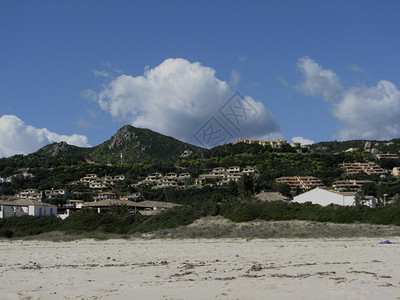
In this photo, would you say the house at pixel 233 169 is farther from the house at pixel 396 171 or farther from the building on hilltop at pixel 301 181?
the house at pixel 396 171

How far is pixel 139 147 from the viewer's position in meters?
145

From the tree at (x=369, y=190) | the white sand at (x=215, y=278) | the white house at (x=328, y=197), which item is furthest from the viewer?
the tree at (x=369, y=190)

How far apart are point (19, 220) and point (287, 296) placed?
42214mm

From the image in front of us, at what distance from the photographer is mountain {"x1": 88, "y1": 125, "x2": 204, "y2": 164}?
143 meters

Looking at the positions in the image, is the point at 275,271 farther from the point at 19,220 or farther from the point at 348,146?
the point at 348,146

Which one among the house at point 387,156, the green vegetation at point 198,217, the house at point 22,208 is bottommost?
the green vegetation at point 198,217

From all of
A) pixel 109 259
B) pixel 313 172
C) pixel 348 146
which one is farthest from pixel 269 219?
pixel 348 146

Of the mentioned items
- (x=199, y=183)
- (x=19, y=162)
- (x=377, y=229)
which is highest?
(x=19, y=162)

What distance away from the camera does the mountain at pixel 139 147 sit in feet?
470

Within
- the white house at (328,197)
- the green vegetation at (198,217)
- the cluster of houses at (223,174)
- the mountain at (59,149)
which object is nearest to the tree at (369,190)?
the cluster of houses at (223,174)

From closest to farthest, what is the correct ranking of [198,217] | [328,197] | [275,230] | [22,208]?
1. [275,230]
2. [198,217]
3. [328,197]
4. [22,208]

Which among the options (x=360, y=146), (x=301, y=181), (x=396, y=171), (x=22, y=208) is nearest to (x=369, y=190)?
(x=301, y=181)

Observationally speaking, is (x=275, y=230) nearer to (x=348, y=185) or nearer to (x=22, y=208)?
(x=22, y=208)

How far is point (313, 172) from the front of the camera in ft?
371
